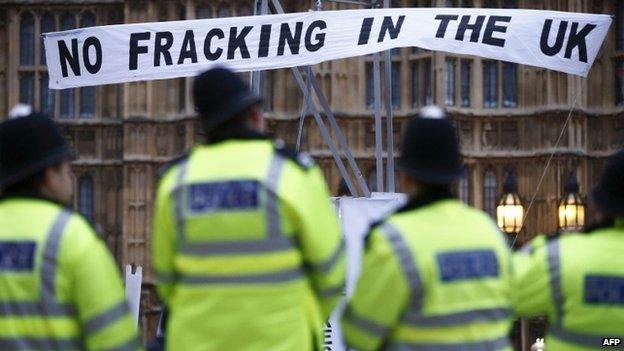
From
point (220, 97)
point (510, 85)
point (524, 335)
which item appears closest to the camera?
point (220, 97)

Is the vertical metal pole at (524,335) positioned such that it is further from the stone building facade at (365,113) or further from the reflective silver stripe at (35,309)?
the reflective silver stripe at (35,309)

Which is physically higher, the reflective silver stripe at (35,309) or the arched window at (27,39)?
the arched window at (27,39)

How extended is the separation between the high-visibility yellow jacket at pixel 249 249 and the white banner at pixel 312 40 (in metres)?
6.86

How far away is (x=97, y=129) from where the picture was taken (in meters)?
30.9

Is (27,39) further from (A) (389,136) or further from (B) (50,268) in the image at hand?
(B) (50,268)

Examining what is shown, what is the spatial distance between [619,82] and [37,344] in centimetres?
2419

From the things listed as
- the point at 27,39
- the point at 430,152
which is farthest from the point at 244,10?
the point at 430,152

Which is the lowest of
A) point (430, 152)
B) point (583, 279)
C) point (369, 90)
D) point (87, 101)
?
point (583, 279)

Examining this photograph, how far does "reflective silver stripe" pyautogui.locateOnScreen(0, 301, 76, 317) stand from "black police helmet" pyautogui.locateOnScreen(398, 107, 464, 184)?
1.45 m

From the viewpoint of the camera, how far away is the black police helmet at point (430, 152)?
215 inches

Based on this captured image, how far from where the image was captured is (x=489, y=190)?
94.4ft

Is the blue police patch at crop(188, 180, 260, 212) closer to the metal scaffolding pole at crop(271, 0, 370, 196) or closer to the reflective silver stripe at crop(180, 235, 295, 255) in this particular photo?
the reflective silver stripe at crop(180, 235, 295, 255)

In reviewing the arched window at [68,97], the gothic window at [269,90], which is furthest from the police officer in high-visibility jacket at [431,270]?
the arched window at [68,97]

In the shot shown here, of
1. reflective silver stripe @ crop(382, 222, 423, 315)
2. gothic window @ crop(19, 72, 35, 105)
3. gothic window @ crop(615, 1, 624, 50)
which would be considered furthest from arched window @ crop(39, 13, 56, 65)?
reflective silver stripe @ crop(382, 222, 423, 315)
